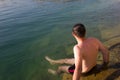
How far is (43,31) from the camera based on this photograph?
11664mm

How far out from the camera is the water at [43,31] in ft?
26.8

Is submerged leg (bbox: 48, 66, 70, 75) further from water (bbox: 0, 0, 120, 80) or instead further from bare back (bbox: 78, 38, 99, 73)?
bare back (bbox: 78, 38, 99, 73)

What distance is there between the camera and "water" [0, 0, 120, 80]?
26.8 feet

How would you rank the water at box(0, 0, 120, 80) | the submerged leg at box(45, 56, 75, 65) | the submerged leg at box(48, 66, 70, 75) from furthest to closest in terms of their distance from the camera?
the water at box(0, 0, 120, 80)
the submerged leg at box(45, 56, 75, 65)
the submerged leg at box(48, 66, 70, 75)

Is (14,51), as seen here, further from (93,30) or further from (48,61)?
(93,30)

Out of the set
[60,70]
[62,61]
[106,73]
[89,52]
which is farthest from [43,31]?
[89,52]

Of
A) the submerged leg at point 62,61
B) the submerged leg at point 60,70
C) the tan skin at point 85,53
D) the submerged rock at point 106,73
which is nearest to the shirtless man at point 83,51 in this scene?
the tan skin at point 85,53

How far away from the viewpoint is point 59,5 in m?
17.5

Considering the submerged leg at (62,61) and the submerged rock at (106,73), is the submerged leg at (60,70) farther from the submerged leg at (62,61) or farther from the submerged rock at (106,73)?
the submerged leg at (62,61)

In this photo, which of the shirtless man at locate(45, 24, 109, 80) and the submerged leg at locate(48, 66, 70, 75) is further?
the submerged leg at locate(48, 66, 70, 75)

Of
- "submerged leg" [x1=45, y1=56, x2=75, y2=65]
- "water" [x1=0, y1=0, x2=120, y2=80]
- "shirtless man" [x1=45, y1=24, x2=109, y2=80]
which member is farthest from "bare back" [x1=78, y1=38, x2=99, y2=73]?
"water" [x1=0, y1=0, x2=120, y2=80]

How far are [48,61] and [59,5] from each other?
10.0 metres

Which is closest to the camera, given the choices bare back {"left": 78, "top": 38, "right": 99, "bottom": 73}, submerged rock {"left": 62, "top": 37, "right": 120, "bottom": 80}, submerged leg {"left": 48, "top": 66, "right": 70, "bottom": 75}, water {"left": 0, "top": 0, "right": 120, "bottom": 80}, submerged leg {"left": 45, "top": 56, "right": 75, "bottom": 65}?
bare back {"left": 78, "top": 38, "right": 99, "bottom": 73}

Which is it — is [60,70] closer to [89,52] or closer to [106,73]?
[106,73]
